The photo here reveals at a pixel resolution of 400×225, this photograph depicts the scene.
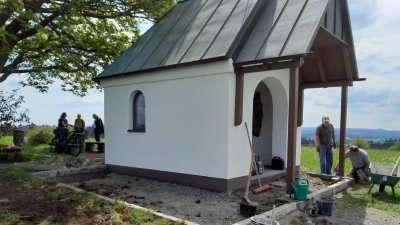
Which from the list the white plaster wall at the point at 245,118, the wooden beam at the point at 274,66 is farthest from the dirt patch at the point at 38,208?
the wooden beam at the point at 274,66

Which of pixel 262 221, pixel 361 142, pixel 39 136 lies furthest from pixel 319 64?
pixel 361 142

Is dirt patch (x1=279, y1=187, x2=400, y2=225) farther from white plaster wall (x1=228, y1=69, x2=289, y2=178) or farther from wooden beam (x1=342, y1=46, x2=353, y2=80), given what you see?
wooden beam (x1=342, y1=46, x2=353, y2=80)

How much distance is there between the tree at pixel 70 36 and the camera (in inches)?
499

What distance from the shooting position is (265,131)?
971 centimetres

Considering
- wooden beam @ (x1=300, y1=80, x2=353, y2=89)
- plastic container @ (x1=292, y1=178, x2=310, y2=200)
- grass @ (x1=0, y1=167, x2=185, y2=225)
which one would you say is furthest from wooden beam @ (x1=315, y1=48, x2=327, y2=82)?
grass @ (x1=0, y1=167, x2=185, y2=225)

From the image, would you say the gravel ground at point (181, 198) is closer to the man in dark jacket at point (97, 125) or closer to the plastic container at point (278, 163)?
the plastic container at point (278, 163)

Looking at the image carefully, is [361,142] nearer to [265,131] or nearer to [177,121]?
[265,131]

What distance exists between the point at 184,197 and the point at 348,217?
3346 mm

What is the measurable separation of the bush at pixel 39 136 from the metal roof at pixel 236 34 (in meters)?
10.1

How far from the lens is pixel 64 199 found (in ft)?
19.1

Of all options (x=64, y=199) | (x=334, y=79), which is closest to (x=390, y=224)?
(x=334, y=79)

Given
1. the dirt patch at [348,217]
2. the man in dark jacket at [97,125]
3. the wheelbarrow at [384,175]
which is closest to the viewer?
the dirt patch at [348,217]

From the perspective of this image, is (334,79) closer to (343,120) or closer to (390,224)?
(343,120)

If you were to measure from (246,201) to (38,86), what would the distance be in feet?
42.6
